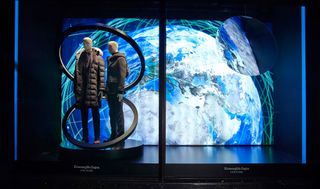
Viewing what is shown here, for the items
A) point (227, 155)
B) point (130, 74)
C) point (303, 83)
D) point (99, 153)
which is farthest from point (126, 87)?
point (303, 83)

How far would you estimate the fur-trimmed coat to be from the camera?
2.61 meters

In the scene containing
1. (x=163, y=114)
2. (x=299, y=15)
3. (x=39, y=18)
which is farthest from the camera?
(x=39, y=18)

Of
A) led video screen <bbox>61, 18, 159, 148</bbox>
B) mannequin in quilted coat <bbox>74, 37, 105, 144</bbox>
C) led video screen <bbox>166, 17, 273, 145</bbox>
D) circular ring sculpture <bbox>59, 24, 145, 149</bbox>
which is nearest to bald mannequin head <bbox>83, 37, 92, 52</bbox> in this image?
mannequin in quilted coat <bbox>74, 37, 105, 144</bbox>

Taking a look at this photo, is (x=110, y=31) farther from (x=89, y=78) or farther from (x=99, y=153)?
(x=99, y=153)

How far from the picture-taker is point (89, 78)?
261cm

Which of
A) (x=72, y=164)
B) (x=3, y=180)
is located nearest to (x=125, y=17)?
(x=72, y=164)

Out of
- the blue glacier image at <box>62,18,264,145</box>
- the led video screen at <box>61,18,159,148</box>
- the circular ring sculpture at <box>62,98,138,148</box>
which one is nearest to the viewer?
the circular ring sculpture at <box>62,98,138,148</box>

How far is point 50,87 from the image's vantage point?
2.88 m

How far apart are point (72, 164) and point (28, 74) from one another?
94cm

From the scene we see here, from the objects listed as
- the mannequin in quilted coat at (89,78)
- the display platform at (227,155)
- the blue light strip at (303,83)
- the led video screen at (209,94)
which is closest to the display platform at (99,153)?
the mannequin in quilted coat at (89,78)

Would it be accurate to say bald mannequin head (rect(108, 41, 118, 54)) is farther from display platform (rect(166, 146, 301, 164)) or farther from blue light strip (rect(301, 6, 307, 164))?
blue light strip (rect(301, 6, 307, 164))

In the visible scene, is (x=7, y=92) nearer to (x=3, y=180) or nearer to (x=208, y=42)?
(x=3, y=180)

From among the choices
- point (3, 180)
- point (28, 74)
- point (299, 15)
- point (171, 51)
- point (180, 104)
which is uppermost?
point (299, 15)

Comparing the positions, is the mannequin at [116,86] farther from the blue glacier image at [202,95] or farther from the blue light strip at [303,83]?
the blue light strip at [303,83]
